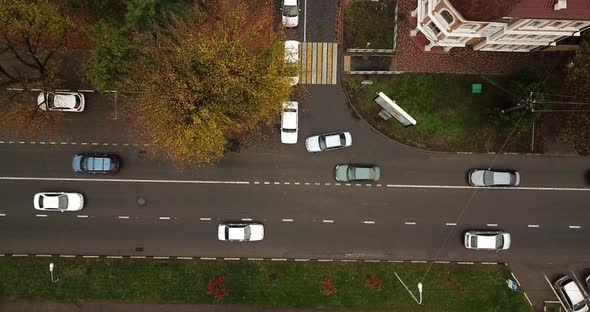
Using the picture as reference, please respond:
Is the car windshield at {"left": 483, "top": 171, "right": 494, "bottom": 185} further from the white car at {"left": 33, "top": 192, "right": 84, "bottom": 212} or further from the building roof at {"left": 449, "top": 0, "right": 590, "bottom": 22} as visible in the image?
the white car at {"left": 33, "top": 192, "right": 84, "bottom": 212}

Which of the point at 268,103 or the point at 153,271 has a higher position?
the point at 268,103

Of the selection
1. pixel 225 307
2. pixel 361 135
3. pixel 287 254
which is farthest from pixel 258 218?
pixel 361 135

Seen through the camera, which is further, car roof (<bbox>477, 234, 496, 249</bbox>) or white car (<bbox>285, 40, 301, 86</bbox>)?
car roof (<bbox>477, 234, 496, 249</bbox>)

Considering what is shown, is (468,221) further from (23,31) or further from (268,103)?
(23,31)

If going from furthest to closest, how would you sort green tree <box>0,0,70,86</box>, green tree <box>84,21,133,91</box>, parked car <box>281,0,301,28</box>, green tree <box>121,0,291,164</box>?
parked car <box>281,0,301,28</box> < green tree <box>84,21,133,91</box> < green tree <box>0,0,70,86</box> < green tree <box>121,0,291,164</box>

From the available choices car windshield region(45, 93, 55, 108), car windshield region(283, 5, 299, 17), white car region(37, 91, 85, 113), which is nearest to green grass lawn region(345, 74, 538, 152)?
car windshield region(283, 5, 299, 17)

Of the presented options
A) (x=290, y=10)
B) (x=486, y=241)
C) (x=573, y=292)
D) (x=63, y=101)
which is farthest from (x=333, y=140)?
(x=573, y=292)

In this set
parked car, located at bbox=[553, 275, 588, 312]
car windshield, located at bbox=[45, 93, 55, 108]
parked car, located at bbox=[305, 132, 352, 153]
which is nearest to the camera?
car windshield, located at bbox=[45, 93, 55, 108]
